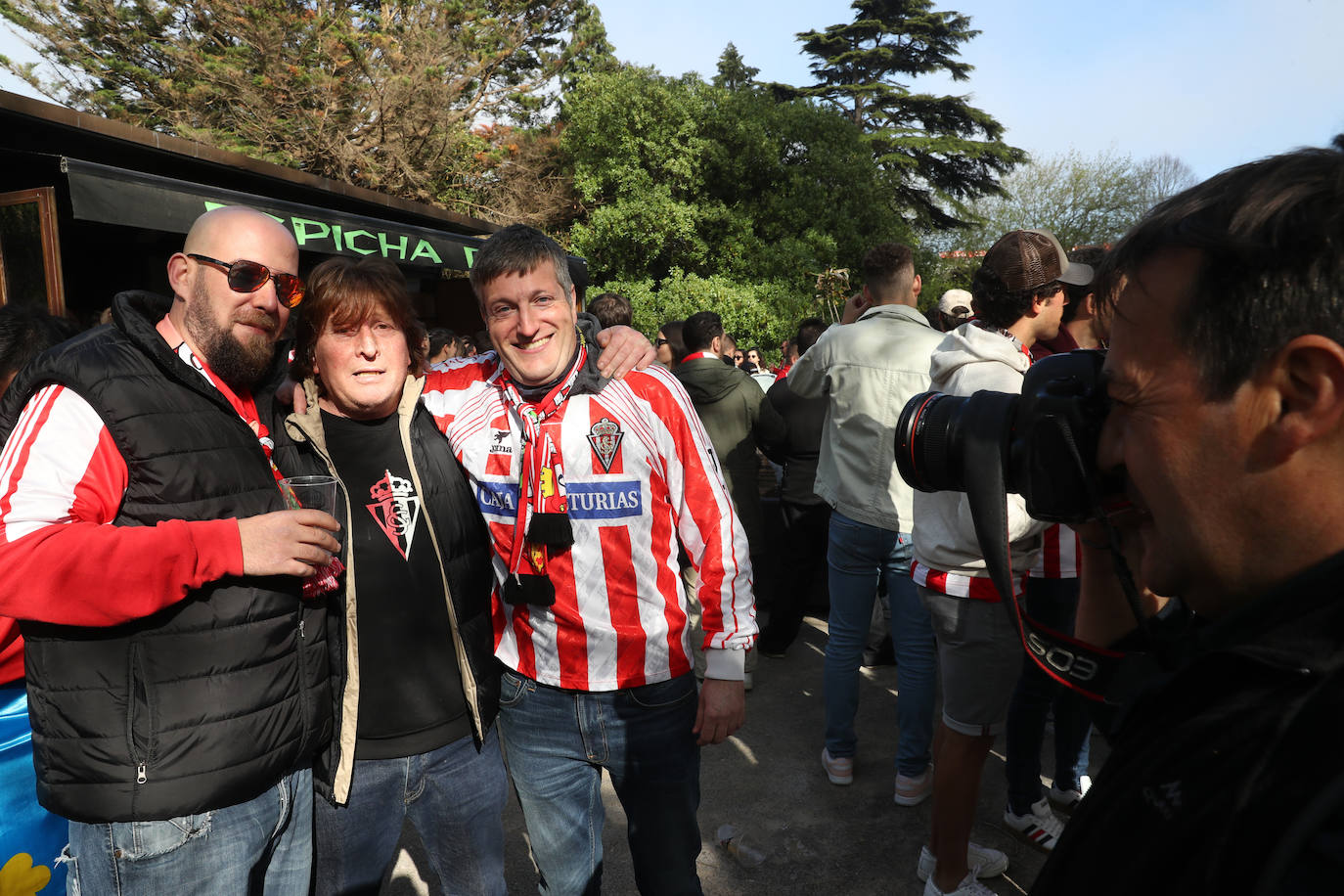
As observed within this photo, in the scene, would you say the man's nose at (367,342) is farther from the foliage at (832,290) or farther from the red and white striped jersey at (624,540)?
the foliage at (832,290)

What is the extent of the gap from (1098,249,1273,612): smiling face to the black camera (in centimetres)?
13

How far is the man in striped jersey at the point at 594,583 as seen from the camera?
1.90m

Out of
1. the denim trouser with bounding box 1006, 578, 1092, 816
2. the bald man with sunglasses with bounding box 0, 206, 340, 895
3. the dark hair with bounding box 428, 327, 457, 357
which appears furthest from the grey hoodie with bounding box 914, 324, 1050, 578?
the dark hair with bounding box 428, 327, 457, 357

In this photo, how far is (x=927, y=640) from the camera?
10.0 feet

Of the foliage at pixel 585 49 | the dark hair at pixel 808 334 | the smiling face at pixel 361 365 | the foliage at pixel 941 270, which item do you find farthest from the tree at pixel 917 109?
the smiling face at pixel 361 365

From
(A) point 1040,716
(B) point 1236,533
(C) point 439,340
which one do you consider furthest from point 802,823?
(C) point 439,340

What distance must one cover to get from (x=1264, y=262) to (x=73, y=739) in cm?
191

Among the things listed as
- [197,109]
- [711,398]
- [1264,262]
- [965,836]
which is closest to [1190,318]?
[1264,262]

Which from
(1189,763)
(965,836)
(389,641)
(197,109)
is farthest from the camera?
(197,109)

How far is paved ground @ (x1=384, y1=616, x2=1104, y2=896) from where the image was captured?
275cm

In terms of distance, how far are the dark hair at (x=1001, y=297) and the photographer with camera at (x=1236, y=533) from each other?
5.75ft

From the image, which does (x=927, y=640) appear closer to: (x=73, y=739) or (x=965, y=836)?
(x=965, y=836)

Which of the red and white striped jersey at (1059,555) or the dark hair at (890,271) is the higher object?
the dark hair at (890,271)

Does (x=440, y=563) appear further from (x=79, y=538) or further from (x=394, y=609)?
(x=79, y=538)
